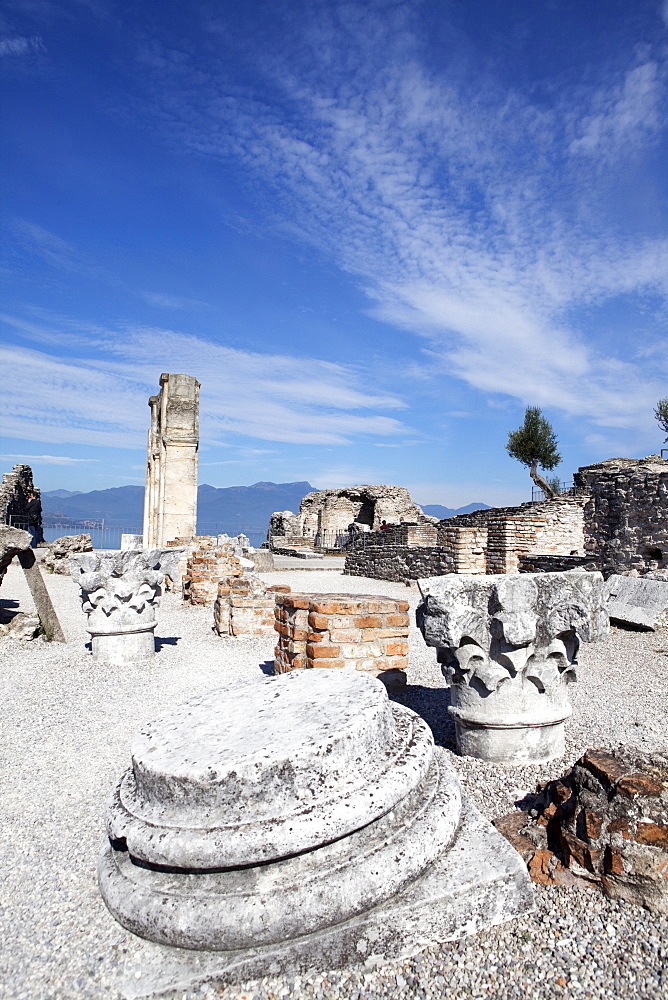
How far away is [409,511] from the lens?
102 feet

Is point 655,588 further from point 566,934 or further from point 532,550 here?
point 566,934

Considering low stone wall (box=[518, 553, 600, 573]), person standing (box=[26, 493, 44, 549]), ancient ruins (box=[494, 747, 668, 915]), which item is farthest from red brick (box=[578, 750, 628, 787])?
person standing (box=[26, 493, 44, 549])

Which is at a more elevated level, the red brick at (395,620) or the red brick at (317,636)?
the red brick at (395,620)

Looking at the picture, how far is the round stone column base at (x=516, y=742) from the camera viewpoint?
11.0ft

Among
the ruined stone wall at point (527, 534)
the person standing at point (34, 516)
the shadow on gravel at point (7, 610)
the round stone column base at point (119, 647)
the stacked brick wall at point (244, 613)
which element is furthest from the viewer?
the person standing at point (34, 516)

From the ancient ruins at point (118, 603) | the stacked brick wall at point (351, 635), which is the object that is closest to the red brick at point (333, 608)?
the stacked brick wall at point (351, 635)

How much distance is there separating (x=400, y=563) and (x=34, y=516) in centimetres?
1589

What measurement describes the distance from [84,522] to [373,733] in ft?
83.0

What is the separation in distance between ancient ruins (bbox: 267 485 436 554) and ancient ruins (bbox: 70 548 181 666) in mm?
23809

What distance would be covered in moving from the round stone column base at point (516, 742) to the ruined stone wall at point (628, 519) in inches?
366

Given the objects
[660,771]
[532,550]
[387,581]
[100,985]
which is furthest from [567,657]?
[387,581]

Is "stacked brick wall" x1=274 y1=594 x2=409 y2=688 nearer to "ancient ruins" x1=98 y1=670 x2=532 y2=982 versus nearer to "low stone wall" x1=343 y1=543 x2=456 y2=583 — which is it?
"ancient ruins" x1=98 y1=670 x2=532 y2=982

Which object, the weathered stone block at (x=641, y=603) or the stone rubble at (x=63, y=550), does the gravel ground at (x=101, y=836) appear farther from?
the stone rubble at (x=63, y=550)

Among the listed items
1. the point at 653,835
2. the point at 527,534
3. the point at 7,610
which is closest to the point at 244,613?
the point at 7,610
